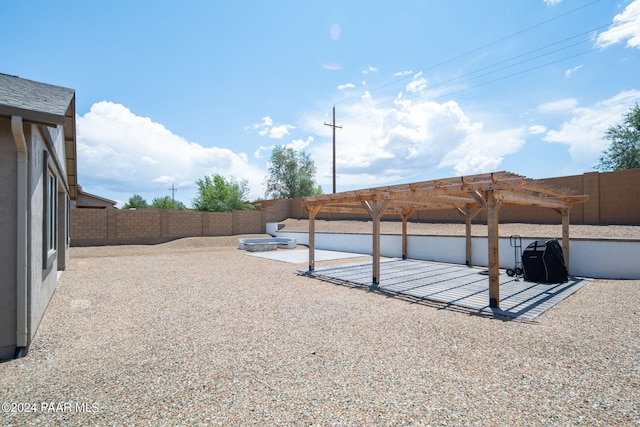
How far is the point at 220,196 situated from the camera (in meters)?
38.2

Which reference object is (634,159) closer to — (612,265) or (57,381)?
(612,265)

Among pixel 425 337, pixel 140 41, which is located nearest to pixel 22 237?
pixel 425 337

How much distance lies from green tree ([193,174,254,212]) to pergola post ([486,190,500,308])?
31078 mm

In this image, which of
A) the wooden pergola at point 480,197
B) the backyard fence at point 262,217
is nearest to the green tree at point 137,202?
the backyard fence at point 262,217

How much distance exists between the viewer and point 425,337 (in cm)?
420

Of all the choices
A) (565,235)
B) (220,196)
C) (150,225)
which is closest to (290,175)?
(220,196)

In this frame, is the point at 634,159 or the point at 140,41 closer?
the point at 140,41

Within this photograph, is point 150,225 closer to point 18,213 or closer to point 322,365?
point 18,213

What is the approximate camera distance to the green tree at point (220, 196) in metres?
35.5

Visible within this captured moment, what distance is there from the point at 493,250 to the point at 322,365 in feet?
13.4

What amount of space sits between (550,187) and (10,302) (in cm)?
979

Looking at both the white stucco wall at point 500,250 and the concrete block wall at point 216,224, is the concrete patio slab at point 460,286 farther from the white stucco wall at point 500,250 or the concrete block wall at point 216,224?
the concrete block wall at point 216,224

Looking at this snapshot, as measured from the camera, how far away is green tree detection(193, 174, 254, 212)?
117 ft

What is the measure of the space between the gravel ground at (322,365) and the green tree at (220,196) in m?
29.9
